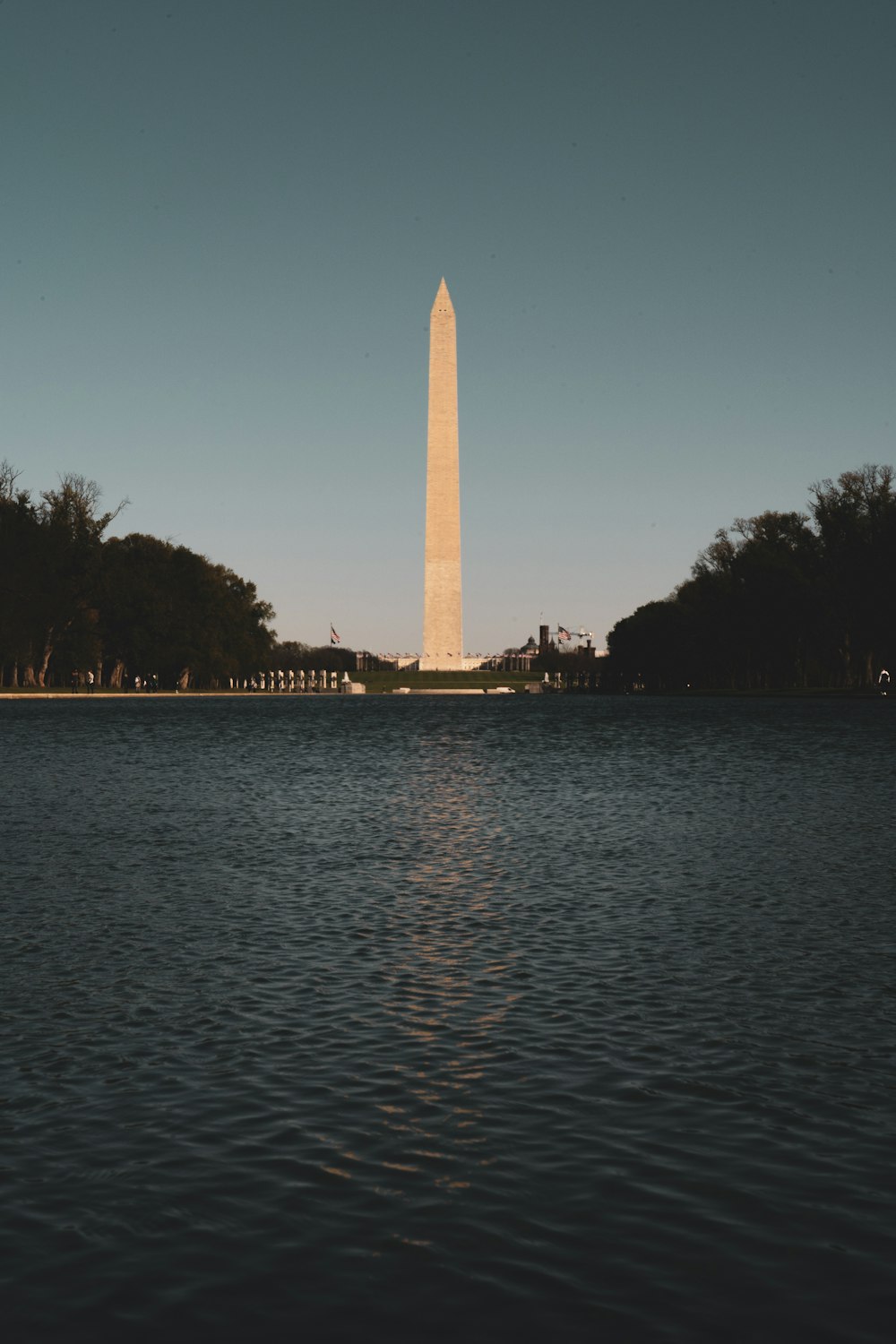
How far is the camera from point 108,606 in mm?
A: 126875

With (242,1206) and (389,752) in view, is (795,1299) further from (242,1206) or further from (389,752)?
(389,752)

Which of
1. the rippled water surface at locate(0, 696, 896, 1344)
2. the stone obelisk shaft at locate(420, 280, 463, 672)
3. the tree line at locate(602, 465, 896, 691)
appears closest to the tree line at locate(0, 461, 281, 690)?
the stone obelisk shaft at locate(420, 280, 463, 672)

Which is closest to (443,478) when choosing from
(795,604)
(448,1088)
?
(795,604)

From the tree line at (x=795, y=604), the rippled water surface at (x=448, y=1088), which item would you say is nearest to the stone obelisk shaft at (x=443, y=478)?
the tree line at (x=795, y=604)

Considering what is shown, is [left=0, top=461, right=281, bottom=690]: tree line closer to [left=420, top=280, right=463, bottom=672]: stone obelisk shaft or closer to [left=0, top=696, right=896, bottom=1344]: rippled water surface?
[left=420, top=280, right=463, bottom=672]: stone obelisk shaft

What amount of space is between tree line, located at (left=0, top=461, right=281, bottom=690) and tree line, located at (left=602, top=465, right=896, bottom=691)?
46.8 m

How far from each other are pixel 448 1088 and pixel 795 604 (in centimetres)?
10578

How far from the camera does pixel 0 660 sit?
117125mm

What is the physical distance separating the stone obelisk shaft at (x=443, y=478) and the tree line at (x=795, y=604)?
2430 cm

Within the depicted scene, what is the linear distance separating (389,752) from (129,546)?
90.1m

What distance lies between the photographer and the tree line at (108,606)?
110 metres

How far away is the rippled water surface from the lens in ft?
21.2

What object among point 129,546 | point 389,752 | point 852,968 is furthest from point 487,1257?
point 129,546

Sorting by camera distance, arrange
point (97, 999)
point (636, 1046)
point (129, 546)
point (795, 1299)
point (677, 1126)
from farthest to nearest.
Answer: point (129, 546), point (97, 999), point (636, 1046), point (677, 1126), point (795, 1299)
